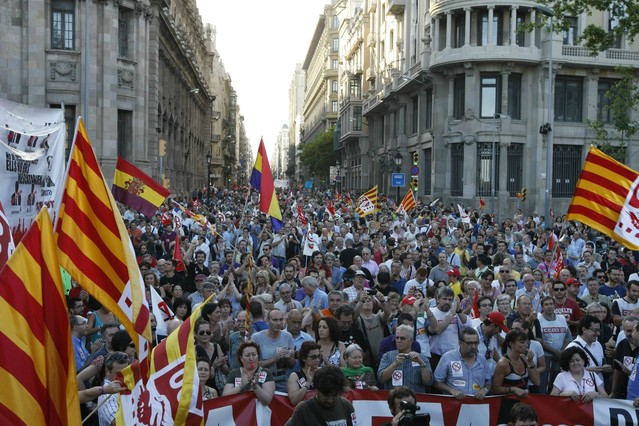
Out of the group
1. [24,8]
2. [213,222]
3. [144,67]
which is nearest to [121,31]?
[144,67]

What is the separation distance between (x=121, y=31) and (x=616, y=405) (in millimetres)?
33046

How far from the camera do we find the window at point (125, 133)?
118 ft

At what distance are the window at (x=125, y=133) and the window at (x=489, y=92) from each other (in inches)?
736

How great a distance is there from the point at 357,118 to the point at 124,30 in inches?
1648

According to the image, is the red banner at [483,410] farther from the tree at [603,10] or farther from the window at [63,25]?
the window at [63,25]

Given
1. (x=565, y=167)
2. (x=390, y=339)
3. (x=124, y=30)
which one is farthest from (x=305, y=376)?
(x=565, y=167)

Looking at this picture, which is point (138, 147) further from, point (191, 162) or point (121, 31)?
point (191, 162)

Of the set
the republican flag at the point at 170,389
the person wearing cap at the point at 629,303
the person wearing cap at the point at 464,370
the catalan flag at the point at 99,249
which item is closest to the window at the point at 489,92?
the person wearing cap at the point at 629,303

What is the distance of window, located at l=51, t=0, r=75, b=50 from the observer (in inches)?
1305

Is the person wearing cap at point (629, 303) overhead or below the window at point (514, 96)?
below

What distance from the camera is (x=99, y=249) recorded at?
5.89 m

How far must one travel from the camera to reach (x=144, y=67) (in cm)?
3684

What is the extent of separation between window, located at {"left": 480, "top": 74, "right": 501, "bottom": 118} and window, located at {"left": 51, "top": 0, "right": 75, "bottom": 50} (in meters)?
21.5

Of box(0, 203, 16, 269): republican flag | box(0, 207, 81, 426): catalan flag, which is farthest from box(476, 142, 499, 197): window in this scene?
box(0, 207, 81, 426): catalan flag
